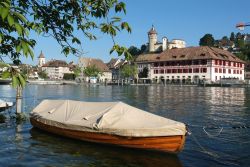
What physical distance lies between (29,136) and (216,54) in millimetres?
121033

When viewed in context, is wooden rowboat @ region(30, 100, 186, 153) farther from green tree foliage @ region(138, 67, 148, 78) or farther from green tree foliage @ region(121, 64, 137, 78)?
green tree foliage @ region(121, 64, 137, 78)

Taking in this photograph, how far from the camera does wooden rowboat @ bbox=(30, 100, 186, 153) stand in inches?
576

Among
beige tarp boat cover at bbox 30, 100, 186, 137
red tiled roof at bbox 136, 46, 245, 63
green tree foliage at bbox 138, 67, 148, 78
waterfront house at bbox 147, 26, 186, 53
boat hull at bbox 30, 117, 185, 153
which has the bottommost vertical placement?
boat hull at bbox 30, 117, 185, 153

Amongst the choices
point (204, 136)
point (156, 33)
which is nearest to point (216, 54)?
point (156, 33)

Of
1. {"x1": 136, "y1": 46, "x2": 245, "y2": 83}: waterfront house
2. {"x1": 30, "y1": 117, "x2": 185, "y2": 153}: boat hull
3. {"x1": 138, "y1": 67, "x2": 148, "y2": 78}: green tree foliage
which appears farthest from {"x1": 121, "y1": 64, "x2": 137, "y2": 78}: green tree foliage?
{"x1": 30, "y1": 117, "x2": 185, "y2": 153}: boat hull

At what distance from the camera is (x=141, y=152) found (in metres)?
15.4

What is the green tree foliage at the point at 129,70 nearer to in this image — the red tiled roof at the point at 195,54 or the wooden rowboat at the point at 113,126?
the red tiled roof at the point at 195,54

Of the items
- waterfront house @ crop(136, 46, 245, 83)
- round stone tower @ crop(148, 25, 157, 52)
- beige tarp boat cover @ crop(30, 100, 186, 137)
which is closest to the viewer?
beige tarp boat cover @ crop(30, 100, 186, 137)

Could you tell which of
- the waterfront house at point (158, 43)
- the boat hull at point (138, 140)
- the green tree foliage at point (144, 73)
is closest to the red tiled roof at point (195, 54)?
the green tree foliage at point (144, 73)

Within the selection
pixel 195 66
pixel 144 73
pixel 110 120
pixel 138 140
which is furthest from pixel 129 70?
pixel 138 140

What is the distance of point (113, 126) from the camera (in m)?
15.8

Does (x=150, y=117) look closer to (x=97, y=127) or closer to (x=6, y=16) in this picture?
(x=97, y=127)

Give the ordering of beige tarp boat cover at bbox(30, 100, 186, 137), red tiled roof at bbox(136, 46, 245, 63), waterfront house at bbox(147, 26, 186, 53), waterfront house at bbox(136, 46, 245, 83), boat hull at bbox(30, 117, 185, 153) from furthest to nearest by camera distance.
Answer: waterfront house at bbox(147, 26, 186, 53), red tiled roof at bbox(136, 46, 245, 63), waterfront house at bbox(136, 46, 245, 83), beige tarp boat cover at bbox(30, 100, 186, 137), boat hull at bbox(30, 117, 185, 153)

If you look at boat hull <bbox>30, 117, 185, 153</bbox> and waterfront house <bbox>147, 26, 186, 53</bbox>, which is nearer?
boat hull <bbox>30, 117, 185, 153</bbox>
